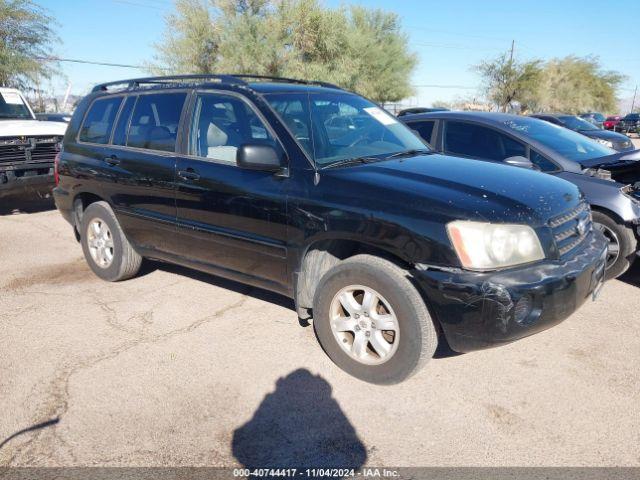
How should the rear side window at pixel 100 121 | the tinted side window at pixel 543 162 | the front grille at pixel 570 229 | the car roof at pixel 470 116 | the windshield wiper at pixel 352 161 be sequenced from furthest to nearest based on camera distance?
the car roof at pixel 470 116, the tinted side window at pixel 543 162, the rear side window at pixel 100 121, the windshield wiper at pixel 352 161, the front grille at pixel 570 229

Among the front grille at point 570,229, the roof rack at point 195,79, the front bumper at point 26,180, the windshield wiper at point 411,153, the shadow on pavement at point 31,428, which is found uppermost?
the roof rack at point 195,79

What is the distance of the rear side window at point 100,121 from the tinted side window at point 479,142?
3.50 meters

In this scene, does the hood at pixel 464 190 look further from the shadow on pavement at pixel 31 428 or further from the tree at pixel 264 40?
the tree at pixel 264 40

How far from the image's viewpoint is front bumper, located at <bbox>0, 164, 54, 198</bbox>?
25.3 feet

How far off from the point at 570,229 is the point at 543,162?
2.25 m

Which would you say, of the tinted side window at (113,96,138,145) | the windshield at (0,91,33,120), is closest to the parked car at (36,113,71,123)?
the windshield at (0,91,33,120)

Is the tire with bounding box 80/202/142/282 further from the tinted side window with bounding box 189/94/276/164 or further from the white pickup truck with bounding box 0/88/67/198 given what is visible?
the white pickup truck with bounding box 0/88/67/198

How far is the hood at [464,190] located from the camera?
280cm

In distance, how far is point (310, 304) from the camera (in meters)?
3.54

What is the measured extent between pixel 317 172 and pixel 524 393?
184cm

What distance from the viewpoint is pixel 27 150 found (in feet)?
26.6

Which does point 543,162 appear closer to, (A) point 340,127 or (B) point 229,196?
(A) point 340,127

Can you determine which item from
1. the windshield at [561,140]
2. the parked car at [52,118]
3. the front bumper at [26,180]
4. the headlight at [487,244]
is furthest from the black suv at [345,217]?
the parked car at [52,118]

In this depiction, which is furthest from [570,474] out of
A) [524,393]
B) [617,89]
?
[617,89]
